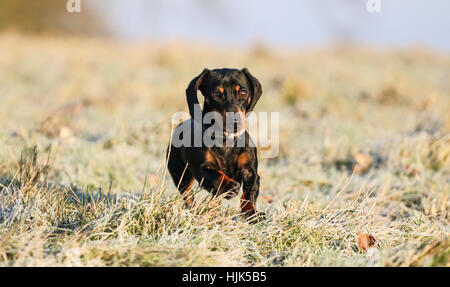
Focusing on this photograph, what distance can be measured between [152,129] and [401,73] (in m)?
9.24

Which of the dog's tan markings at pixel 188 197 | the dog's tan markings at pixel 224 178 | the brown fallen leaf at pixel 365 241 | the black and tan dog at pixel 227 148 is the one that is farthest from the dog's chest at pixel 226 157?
the brown fallen leaf at pixel 365 241

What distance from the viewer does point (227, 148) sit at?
301cm

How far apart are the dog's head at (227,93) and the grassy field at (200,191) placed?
0.50 meters

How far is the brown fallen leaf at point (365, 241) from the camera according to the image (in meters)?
2.62

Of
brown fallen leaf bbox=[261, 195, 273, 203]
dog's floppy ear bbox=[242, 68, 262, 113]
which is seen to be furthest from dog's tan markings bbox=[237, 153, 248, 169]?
brown fallen leaf bbox=[261, 195, 273, 203]

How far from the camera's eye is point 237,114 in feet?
9.35

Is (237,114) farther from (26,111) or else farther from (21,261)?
(26,111)

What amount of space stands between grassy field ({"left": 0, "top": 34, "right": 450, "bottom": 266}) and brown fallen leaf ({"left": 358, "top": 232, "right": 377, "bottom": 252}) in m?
0.03

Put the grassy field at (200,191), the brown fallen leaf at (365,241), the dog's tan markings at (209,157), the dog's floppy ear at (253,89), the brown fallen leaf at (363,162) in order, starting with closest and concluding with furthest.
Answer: the grassy field at (200,191)
the brown fallen leaf at (365,241)
the dog's tan markings at (209,157)
the dog's floppy ear at (253,89)
the brown fallen leaf at (363,162)

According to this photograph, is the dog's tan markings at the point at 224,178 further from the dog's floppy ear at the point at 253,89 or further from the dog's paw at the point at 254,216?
the dog's floppy ear at the point at 253,89

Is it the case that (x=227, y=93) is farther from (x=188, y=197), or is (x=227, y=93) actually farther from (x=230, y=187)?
(x=188, y=197)

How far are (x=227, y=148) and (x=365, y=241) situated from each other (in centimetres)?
96

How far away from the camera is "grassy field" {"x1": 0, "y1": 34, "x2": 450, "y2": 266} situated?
238cm

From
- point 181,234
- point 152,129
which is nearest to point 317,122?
point 152,129
